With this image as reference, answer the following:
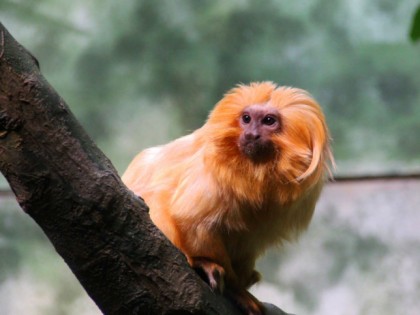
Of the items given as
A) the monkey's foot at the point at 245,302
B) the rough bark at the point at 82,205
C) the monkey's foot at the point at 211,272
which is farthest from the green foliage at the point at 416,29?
the monkey's foot at the point at 245,302

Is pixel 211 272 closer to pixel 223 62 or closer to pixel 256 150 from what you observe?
pixel 256 150

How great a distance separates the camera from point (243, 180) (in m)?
4.00

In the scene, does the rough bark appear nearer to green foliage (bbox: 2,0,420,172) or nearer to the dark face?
the dark face

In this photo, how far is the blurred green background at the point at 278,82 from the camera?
292 inches

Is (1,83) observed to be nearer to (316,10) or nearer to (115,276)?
(115,276)

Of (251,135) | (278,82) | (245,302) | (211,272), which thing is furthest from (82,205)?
(278,82)

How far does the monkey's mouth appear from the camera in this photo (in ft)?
13.1

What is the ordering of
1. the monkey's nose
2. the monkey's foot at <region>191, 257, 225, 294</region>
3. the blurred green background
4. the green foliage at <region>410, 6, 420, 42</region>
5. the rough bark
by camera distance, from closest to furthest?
1. the green foliage at <region>410, 6, 420, 42</region>
2. the rough bark
3. the monkey's foot at <region>191, 257, 225, 294</region>
4. the monkey's nose
5. the blurred green background

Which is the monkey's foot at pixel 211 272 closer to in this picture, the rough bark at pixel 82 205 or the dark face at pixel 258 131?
the rough bark at pixel 82 205

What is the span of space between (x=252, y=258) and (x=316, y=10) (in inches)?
147

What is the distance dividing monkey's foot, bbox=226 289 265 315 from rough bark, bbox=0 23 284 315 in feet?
1.58

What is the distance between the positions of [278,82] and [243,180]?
3669mm

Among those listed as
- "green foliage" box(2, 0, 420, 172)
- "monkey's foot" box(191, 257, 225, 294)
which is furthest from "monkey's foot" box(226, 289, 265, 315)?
"green foliage" box(2, 0, 420, 172)

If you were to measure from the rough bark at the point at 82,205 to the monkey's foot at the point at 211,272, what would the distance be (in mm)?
288
